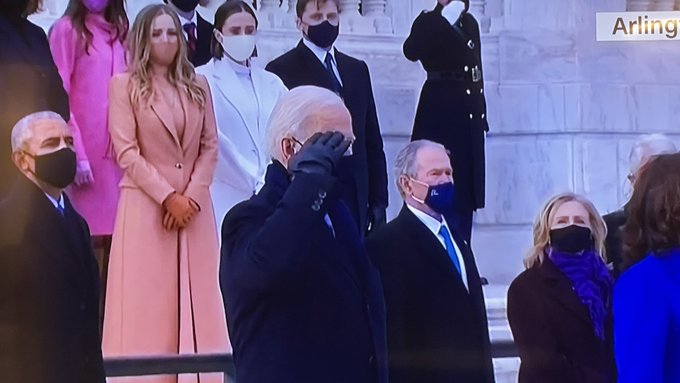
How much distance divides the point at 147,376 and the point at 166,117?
781mm

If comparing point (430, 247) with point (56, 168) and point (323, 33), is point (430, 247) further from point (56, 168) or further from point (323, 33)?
point (323, 33)

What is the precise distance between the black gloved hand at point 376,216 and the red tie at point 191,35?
2.80 feet

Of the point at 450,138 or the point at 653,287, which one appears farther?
the point at 450,138

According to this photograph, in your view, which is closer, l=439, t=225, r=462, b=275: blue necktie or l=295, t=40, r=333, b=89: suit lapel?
l=439, t=225, r=462, b=275: blue necktie

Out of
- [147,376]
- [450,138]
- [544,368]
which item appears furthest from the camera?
[450,138]

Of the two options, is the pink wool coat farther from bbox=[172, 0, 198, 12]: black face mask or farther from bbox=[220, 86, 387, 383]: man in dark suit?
bbox=[220, 86, 387, 383]: man in dark suit

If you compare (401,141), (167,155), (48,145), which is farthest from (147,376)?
(401,141)

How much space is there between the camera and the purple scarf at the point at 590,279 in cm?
390

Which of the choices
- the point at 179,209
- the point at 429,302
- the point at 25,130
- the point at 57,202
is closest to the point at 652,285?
the point at 429,302

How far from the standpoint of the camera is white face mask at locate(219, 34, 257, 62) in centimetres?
460

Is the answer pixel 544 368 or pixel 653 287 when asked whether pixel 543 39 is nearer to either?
pixel 544 368

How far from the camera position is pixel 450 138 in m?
5.37

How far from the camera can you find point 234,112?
4.64 meters

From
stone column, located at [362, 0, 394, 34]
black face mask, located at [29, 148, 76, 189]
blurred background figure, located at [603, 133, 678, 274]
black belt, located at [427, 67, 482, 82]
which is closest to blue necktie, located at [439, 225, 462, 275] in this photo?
blurred background figure, located at [603, 133, 678, 274]
